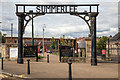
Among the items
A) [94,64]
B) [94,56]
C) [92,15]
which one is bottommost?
[94,64]

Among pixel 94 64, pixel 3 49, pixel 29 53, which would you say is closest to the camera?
pixel 94 64

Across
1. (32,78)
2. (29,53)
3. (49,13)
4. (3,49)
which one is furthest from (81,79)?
(3,49)

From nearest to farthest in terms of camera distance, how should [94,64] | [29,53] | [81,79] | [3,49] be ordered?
[81,79] → [94,64] → [29,53] → [3,49]

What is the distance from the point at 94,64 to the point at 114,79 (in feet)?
17.9

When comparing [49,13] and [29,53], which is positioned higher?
[49,13]

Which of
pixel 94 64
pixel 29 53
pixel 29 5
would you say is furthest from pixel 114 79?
pixel 29 53

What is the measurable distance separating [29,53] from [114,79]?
A: 11.9 m

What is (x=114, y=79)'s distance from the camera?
23.3 feet

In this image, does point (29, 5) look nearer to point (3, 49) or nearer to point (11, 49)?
point (11, 49)

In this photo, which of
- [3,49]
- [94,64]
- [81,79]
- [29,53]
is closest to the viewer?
[81,79]

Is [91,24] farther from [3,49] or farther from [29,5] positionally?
[3,49]

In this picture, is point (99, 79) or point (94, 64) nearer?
point (99, 79)

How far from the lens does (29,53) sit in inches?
660

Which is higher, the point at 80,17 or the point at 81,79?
the point at 80,17
